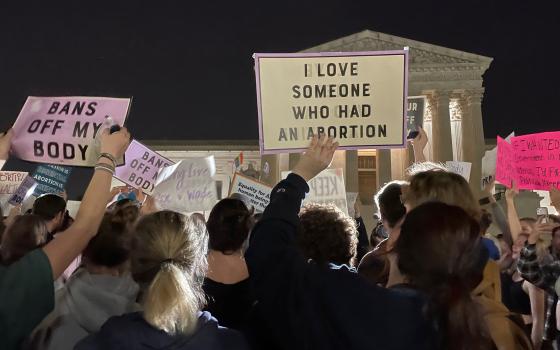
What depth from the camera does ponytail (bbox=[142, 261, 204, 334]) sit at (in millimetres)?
2139

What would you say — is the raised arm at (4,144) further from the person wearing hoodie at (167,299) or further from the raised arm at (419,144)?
the raised arm at (419,144)

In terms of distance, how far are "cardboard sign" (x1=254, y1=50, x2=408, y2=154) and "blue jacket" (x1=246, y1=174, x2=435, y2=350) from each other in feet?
9.70

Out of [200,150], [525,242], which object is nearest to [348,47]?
[200,150]

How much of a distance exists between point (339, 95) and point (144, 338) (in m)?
3.69

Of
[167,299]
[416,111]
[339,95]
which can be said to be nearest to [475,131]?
[416,111]

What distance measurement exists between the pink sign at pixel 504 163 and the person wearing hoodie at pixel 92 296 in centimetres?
587

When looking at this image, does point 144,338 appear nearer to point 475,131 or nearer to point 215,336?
point 215,336

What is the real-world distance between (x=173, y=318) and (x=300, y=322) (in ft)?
1.56

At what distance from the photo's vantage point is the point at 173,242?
234cm

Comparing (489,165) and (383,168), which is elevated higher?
(383,168)

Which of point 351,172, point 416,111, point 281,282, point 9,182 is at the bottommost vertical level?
point 281,282

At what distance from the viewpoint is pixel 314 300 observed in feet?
6.80

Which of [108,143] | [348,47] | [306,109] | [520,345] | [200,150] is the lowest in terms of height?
[520,345]

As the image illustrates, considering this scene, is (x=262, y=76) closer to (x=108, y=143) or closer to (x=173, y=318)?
(x=108, y=143)
